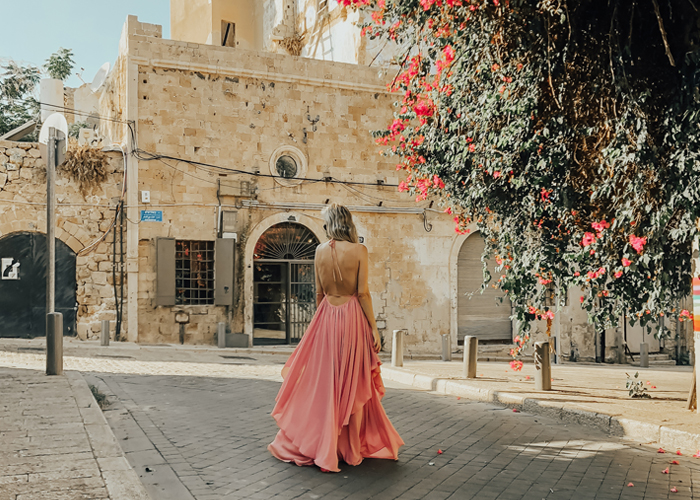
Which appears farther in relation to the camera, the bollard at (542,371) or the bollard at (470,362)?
the bollard at (470,362)

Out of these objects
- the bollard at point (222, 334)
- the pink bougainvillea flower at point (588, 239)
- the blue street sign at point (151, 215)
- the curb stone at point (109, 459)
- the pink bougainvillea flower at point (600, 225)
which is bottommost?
the bollard at point (222, 334)

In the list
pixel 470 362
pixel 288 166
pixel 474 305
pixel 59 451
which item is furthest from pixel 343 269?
pixel 474 305

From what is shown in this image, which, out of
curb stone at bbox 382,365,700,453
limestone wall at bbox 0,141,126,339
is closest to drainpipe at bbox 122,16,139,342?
limestone wall at bbox 0,141,126,339

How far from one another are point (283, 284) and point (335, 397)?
1284 cm

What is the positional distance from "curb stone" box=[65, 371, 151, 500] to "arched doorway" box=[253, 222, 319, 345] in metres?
10.8

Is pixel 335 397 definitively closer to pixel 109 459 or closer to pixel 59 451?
pixel 109 459

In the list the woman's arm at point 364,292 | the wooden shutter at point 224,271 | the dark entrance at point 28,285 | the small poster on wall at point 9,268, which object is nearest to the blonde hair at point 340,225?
the woman's arm at point 364,292

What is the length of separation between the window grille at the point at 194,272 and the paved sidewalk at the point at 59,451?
9414mm

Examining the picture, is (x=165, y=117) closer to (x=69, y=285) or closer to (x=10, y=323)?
(x=69, y=285)

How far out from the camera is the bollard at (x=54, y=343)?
318 inches

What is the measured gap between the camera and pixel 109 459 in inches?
165

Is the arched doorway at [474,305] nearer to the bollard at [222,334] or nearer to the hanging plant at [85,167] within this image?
the bollard at [222,334]

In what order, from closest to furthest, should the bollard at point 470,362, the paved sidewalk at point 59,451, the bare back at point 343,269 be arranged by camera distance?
1. the paved sidewalk at point 59,451
2. the bare back at point 343,269
3. the bollard at point 470,362

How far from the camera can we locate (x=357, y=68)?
18.2 meters
